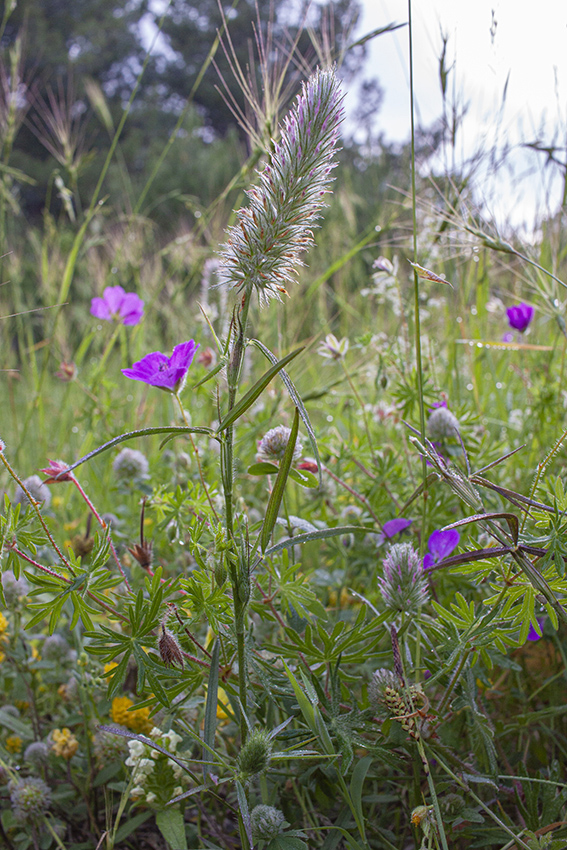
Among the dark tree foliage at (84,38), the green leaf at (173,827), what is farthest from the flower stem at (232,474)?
the dark tree foliage at (84,38)

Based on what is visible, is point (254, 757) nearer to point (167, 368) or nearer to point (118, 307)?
point (167, 368)

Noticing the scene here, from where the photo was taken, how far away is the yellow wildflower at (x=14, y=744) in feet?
3.47

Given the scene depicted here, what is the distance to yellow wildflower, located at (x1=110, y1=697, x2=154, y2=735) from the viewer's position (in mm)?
968

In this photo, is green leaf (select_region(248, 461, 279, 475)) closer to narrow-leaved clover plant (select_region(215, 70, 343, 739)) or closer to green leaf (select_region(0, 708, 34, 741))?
narrow-leaved clover plant (select_region(215, 70, 343, 739))

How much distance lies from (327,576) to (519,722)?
0.40 m

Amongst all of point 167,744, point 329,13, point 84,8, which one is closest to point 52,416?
point 329,13

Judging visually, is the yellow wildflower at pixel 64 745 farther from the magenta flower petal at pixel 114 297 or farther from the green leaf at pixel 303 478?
the magenta flower petal at pixel 114 297

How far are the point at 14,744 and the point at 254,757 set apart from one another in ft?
2.21

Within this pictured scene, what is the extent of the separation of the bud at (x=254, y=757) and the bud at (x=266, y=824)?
0.33 ft

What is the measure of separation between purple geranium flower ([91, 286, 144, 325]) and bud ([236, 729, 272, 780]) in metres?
1.18

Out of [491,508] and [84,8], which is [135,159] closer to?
[84,8]

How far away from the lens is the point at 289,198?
56cm

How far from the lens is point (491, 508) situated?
1109 millimetres

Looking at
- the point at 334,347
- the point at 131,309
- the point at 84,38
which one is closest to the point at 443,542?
the point at 334,347
